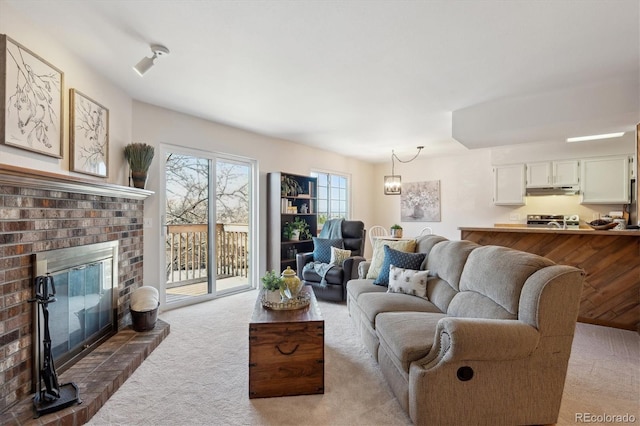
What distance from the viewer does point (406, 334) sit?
6.46ft

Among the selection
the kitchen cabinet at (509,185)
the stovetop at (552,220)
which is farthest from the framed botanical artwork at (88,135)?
the stovetop at (552,220)

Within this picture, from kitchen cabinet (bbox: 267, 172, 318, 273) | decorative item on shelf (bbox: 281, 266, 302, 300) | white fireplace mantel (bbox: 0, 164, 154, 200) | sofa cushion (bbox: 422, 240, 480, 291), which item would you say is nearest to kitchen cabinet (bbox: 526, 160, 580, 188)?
sofa cushion (bbox: 422, 240, 480, 291)

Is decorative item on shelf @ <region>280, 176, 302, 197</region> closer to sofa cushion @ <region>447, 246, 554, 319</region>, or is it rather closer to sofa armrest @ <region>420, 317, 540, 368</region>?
sofa cushion @ <region>447, 246, 554, 319</region>

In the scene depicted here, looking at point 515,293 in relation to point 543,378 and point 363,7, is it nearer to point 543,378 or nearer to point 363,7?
point 543,378

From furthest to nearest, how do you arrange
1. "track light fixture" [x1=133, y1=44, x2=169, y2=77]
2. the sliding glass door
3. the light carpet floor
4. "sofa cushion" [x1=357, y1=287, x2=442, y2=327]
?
the sliding glass door, "sofa cushion" [x1=357, y1=287, x2=442, y2=327], "track light fixture" [x1=133, y1=44, x2=169, y2=77], the light carpet floor

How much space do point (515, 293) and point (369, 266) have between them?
2.00 metres

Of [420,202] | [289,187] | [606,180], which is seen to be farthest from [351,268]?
[606,180]

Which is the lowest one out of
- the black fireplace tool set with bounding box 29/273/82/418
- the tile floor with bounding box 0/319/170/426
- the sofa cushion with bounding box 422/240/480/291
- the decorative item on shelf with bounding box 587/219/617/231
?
the tile floor with bounding box 0/319/170/426

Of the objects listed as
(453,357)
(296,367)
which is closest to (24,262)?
(296,367)

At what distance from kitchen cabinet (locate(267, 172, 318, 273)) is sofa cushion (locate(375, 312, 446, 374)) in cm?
289

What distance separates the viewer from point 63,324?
2297mm

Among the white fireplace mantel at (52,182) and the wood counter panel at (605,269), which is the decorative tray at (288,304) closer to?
the white fireplace mantel at (52,182)

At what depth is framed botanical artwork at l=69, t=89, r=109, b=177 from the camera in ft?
8.36

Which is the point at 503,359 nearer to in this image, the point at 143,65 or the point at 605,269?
the point at 605,269
